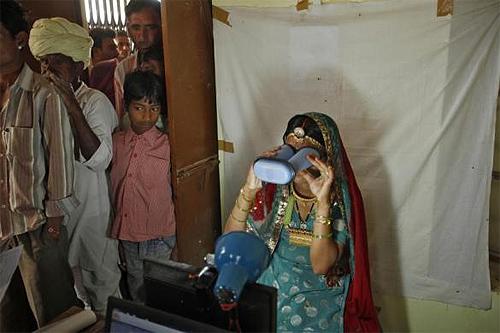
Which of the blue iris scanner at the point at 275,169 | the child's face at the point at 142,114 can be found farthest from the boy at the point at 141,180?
the blue iris scanner at the point at 275,169

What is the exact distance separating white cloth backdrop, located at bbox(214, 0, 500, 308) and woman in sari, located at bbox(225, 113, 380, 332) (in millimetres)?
455

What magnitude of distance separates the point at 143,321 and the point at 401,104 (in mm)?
1380

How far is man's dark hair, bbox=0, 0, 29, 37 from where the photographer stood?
1423 millimetres

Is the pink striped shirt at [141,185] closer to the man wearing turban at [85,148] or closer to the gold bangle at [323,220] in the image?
the man wearing turban at [85,148]

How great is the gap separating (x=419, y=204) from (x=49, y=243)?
1.50m

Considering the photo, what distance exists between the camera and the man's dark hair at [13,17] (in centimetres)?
142

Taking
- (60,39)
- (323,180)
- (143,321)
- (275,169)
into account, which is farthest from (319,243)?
(60,39)

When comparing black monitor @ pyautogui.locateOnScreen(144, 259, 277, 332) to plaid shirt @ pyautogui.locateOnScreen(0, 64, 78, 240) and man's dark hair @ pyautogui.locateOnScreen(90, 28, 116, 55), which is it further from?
man's dark hair @ pyautogui.locateOnScreen(90, 28, 116, 55)

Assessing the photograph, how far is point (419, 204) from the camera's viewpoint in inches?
72.2

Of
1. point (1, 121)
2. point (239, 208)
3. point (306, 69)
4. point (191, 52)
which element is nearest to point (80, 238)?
point (1, 121)

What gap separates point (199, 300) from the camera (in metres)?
0.86

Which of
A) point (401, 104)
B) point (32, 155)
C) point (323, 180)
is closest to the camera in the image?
point (323, 180)

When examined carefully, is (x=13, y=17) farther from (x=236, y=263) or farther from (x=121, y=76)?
(x=236, y=263)

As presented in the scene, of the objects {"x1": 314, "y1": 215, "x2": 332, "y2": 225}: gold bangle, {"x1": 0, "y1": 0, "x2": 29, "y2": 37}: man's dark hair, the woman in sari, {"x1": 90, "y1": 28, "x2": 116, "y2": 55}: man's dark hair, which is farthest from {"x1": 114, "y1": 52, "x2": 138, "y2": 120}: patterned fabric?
{"x1": 314, "y1": 215, "x2": 332, "y2": 225}: gold bangle
